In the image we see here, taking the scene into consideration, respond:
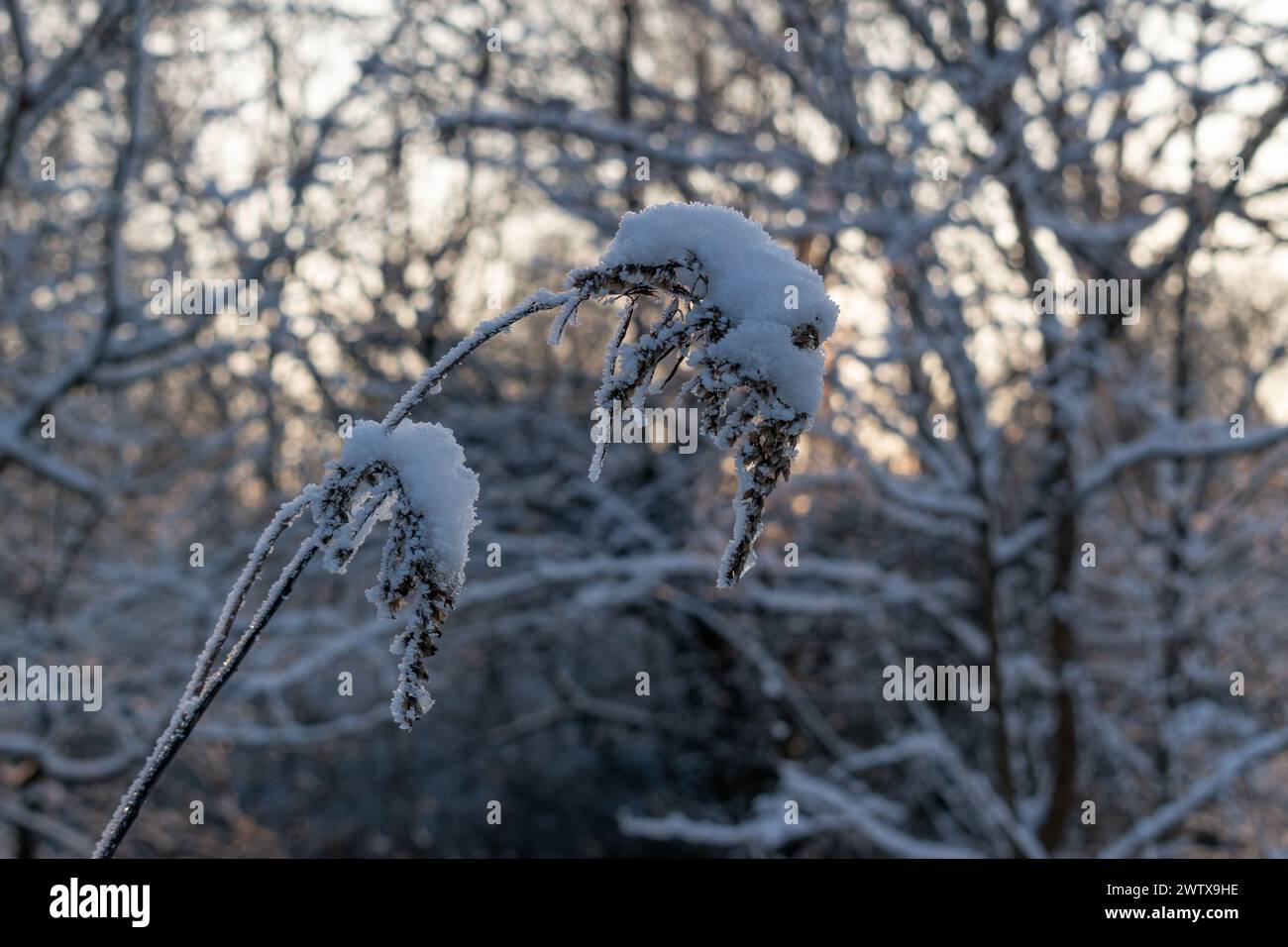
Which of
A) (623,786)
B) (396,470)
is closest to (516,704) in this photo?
(623,786)

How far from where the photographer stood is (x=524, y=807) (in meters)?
10.7

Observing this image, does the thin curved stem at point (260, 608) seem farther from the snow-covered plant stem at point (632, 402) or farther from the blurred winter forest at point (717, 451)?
the blurred winter forest at point (717, 451)

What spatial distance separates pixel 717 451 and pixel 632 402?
543 centimetres

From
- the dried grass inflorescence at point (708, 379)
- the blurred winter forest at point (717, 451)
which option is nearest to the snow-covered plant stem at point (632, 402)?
the dried grass inflorescence at point (708, 379)

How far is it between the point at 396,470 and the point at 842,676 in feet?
22.5

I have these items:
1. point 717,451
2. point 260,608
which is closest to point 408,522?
point 260,608

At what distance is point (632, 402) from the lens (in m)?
0.98

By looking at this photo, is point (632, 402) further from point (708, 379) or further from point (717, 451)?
point (717, 451)

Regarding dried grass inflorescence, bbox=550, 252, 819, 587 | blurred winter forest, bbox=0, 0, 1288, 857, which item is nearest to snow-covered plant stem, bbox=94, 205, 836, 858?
dried grass inflorescence, bbox=550, 252, 819, 587

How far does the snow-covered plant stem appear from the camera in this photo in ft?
3.10

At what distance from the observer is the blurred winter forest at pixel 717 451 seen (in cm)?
536

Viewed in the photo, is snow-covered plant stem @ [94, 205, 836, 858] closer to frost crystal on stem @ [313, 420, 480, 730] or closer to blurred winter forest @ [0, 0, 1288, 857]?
frost crystal on stem @ [313, 420, 480, 730]
